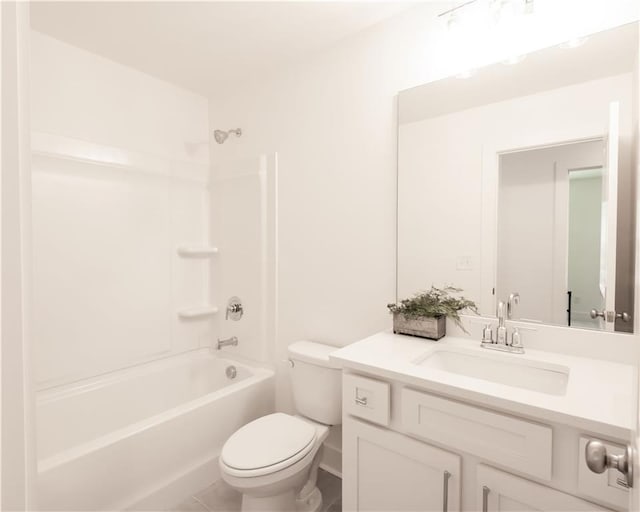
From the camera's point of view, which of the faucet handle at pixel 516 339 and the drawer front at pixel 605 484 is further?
the faucet handle at pixel 516 339

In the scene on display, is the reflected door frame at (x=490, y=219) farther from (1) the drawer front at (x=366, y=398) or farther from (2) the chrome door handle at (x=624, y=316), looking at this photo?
(1) the drawer front at (x=366, y=398)

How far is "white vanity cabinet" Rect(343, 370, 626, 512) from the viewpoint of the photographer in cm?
92

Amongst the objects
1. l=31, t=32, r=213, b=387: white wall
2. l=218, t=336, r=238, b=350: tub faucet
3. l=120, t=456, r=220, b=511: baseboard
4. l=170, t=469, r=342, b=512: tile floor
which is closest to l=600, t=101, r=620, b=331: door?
l=170, t=469, r=342, b=512: tile floor

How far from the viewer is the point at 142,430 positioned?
1597mm

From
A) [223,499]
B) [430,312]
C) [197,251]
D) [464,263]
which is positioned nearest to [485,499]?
[430,312]

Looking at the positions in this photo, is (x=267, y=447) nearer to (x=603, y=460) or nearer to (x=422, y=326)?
(x=422, y=326)

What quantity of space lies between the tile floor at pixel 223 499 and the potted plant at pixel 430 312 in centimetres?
97

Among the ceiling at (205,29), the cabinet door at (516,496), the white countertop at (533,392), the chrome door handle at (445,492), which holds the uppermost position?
the ceiling at (205,29)

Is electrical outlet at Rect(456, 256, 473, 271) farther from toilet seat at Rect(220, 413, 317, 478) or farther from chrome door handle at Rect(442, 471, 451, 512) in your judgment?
toilet seat at Rect(220, 413, 317, 478)

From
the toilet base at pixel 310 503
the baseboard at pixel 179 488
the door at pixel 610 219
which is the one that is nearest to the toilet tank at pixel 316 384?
the toilet base at pixel 310 503

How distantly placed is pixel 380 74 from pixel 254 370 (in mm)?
1938

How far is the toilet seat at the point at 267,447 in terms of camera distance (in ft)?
4.60

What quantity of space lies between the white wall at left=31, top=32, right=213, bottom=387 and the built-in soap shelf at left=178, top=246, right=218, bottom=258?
5 cm

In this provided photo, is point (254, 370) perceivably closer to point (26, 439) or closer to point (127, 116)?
point (127, 116)
